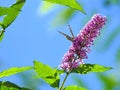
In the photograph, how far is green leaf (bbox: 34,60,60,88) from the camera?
1.43m

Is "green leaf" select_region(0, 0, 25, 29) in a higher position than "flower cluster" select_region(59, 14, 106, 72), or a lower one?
higher

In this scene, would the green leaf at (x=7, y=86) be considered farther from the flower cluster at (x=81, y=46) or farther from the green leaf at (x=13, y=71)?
the flower cluster at (x=81, y=46)

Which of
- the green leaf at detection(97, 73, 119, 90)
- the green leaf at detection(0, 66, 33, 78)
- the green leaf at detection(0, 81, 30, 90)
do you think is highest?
the green leaf at detection(0, 66, 33, 78)

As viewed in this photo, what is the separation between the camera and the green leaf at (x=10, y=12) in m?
1.36

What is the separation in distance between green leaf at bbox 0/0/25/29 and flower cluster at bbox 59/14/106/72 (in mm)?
262

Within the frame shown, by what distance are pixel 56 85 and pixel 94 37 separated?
25 cm

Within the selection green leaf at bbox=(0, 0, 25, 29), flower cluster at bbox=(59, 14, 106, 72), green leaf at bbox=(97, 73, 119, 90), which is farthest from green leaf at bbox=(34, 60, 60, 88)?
green leaf at bbox=(97, 73, 119, 90)

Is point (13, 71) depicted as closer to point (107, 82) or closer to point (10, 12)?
A: point (10, 12)

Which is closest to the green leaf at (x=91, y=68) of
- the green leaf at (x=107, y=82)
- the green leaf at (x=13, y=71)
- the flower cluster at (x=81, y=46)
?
the flower cluster at (x=81, y=46)

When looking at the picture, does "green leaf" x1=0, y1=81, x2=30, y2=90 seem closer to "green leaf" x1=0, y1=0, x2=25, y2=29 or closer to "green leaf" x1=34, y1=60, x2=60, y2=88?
"green leaf" x1=34, y1=60, x2=60, y2=88

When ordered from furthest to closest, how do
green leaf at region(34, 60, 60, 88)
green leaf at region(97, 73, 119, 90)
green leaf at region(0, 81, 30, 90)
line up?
green leaf at region(97, 73, 119, 90)
green leaf at region(34, 60, 60, 88)
green leaf at region(0, 81, 30, 90)

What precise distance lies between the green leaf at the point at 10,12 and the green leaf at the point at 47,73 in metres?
0.19

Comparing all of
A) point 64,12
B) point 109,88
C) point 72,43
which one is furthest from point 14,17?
point 64,12

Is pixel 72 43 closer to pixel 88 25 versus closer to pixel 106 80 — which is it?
pixel 88 25
